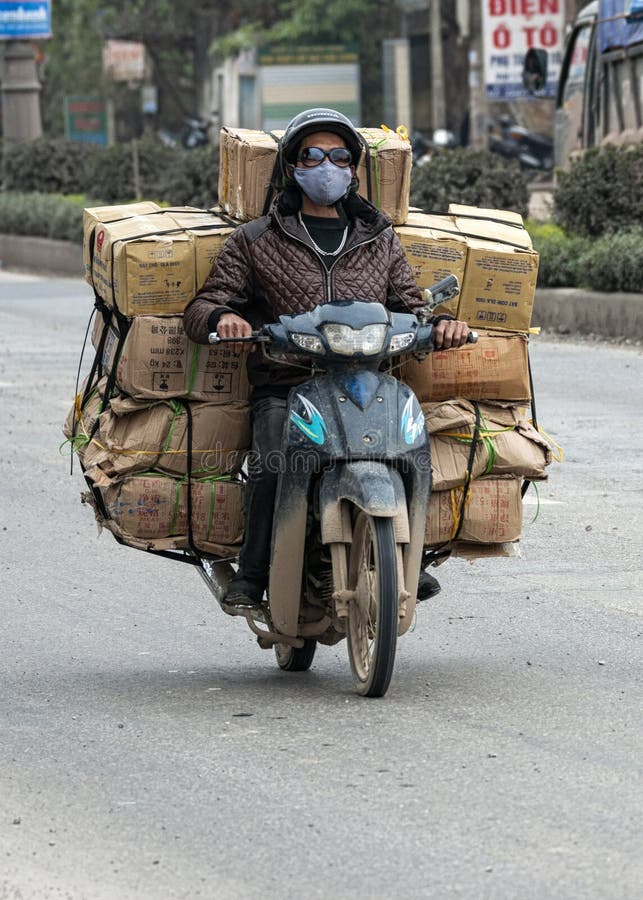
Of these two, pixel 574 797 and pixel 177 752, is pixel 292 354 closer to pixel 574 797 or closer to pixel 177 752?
pixel 177 752

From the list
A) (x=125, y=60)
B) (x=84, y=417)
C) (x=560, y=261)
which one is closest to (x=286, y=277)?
(x=84, y=417)

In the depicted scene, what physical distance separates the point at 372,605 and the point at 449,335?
862mm

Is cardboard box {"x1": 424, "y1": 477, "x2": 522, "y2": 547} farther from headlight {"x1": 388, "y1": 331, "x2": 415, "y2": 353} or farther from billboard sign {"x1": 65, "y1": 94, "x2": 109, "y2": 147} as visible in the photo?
billboard sign {"x1": 65, "y1": 94, "x2": 109, "y2": 147}

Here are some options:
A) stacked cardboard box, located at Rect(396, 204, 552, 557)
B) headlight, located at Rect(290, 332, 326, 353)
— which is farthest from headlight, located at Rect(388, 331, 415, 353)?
stacked cardboard box, located at Rect(396, 204, 552, 557)

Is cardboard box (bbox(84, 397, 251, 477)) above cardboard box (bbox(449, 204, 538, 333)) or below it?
below

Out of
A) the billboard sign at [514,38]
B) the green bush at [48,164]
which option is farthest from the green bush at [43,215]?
the billboard sign at [514,38]

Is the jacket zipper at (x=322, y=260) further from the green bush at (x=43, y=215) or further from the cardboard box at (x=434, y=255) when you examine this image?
the green bush at (x=43, y=215)

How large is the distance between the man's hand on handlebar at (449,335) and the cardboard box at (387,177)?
→ 0.69 meters

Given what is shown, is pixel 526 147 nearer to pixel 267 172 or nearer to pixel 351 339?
pixel 267 172

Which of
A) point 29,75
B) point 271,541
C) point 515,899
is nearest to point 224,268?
point 271,541

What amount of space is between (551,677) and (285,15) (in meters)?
49.6

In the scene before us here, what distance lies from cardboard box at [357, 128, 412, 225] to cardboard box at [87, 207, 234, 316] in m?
0.49

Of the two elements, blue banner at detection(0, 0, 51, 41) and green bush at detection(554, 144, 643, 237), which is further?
blue banner at detection(0, 0, 51, 41)

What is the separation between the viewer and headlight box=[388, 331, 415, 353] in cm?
559
